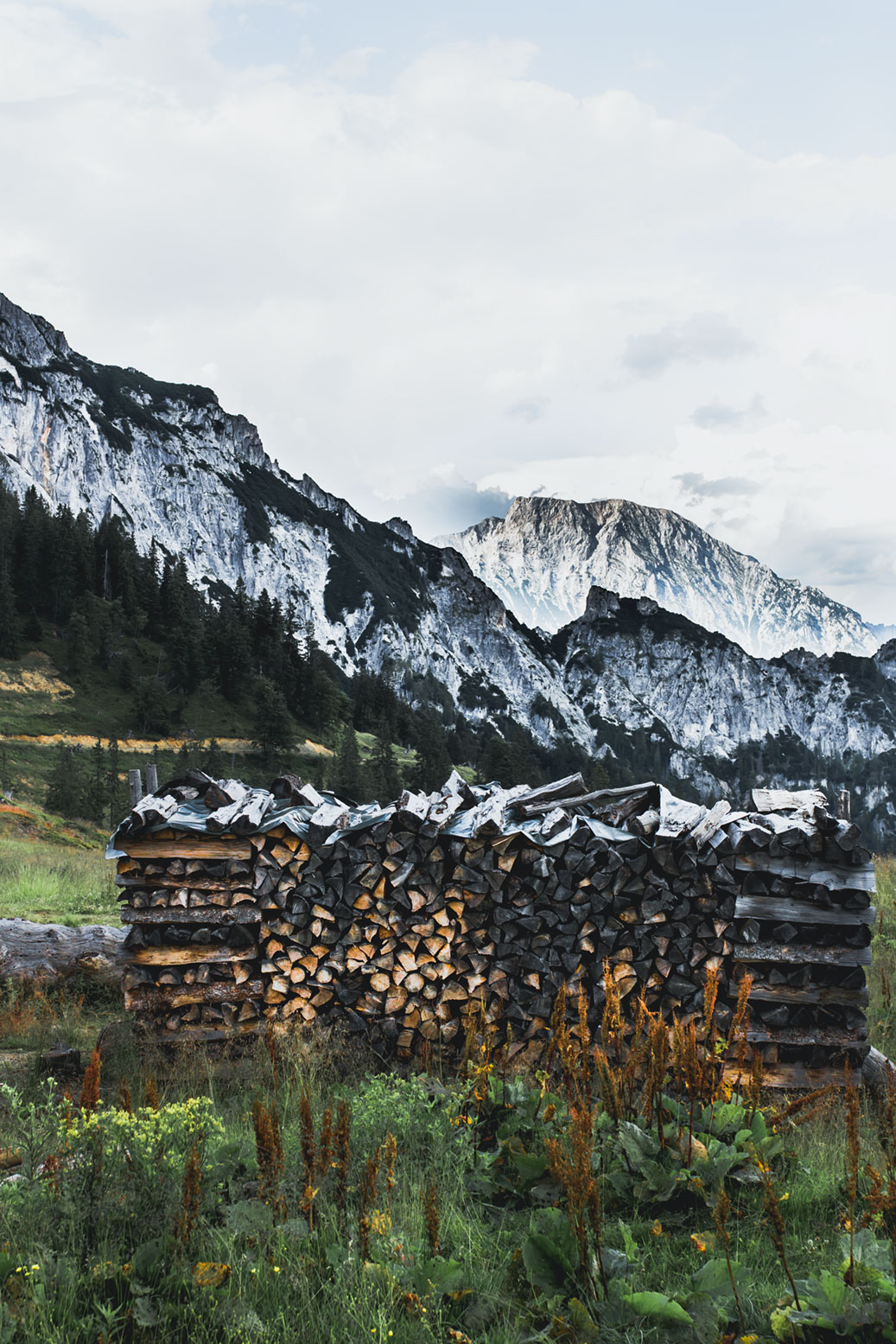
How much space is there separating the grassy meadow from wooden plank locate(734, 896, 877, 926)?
1.73m

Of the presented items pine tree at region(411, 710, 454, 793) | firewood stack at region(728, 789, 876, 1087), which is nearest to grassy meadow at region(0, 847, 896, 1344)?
firewood stack at region(728, 789, 876, 1087)

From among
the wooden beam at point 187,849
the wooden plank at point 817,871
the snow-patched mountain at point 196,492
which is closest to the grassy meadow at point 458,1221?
the wooden plank at point 817,871

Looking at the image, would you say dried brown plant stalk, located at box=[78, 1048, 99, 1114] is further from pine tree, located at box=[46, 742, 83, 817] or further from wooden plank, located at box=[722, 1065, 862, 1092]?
pine tree, located at box=[46, 742, 83, 817]

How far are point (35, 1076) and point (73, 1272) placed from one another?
13.6 ft

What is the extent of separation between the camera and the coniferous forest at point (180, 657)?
7369 cm

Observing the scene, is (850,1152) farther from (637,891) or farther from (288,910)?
(288,910)

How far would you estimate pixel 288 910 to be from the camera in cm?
692

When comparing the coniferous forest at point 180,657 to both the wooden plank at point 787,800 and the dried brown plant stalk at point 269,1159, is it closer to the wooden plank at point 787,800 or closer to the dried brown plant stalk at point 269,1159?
the wooden plank at point 787,800

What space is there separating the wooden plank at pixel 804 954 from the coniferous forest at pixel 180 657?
6084 cm

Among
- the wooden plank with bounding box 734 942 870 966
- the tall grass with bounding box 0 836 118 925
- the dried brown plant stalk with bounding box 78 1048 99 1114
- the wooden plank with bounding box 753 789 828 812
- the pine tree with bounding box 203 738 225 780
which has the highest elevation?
the pine tree with bounding box 203 738 225 780

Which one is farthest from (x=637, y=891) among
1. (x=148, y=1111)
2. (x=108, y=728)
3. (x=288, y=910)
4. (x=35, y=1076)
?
(x=108, y=728)

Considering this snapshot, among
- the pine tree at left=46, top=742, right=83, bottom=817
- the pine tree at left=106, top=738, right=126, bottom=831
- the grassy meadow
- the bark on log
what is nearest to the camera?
the grassy meadow

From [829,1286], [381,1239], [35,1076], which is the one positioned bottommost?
[35,1076]

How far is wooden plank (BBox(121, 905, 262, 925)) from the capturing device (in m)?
6.70
